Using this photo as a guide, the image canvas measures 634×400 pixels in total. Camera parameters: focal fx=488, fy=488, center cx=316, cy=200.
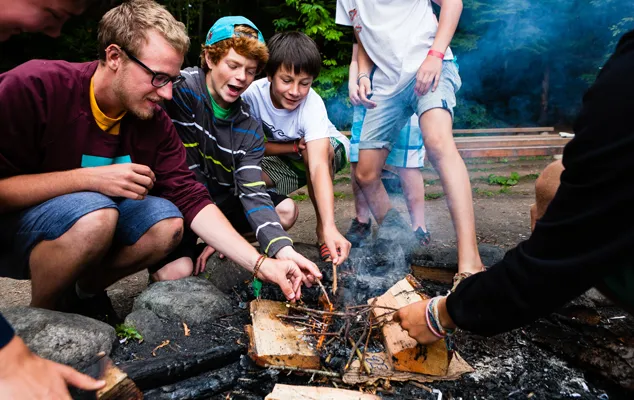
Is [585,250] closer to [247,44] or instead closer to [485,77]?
[247,44]

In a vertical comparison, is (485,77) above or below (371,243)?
above

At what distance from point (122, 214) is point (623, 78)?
8.39ft

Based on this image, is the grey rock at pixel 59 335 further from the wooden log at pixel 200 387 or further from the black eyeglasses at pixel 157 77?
the black eyeglasses at pixel 157 77

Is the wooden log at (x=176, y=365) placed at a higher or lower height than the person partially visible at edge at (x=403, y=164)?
lower

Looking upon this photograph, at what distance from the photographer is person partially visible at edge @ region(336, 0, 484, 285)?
10.8 feet

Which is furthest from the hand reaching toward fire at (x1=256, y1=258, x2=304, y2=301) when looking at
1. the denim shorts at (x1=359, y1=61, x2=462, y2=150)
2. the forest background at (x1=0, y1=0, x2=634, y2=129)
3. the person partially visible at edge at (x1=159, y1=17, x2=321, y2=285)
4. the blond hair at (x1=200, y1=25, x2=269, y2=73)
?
the forest background at (x1=0, y1=0, x2=634, y2=129)

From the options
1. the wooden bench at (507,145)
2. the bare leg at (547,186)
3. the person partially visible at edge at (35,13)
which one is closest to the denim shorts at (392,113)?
the bare leg at (547,186)

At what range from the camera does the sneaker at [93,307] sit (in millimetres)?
2891

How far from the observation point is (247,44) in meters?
3.24

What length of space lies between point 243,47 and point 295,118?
2.92 feet

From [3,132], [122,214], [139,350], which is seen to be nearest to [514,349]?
[139,350]

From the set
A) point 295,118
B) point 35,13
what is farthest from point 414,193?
point 35,13

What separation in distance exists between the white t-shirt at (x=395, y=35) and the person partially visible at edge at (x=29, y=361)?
2752 mm

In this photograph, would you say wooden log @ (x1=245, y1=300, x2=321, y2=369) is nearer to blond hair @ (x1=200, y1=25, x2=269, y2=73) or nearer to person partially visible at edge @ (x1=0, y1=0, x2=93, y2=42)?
person partially visible at edge @ (x1=0, y1=0, x2=93, y2=42)
